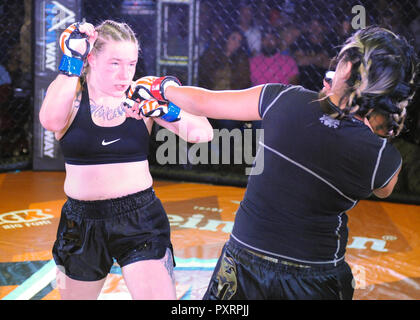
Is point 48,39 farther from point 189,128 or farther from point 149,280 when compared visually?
point 149,280

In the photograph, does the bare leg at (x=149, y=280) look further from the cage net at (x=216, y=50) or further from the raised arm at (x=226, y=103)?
the cage net at (x=216, y=50)

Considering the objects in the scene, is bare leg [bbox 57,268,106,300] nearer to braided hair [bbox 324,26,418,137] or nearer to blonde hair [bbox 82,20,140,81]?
blonde hair [bbox 82,20,140,81]

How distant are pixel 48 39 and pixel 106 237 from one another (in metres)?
3.50

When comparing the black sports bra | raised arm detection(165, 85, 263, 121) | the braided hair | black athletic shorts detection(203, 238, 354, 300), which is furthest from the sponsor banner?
the braided hair

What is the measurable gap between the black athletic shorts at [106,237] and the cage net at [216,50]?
9.46 feet

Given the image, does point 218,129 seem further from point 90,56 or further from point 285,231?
point 285,231

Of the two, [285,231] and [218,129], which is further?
[218,129]

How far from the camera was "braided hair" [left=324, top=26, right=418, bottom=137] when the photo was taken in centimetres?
108

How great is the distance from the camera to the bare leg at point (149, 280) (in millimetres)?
1505

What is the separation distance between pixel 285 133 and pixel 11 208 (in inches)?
111

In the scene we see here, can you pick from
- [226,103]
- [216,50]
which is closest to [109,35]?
[226,103]

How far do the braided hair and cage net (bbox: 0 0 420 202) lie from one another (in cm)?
328

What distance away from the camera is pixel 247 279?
1256 mm
